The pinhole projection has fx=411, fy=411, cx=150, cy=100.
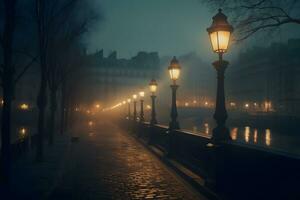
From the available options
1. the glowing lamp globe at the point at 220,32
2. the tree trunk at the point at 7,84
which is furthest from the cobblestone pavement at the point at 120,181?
the glowing lamp globe at the point at 220,32

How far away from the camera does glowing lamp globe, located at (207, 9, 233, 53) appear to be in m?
10.3

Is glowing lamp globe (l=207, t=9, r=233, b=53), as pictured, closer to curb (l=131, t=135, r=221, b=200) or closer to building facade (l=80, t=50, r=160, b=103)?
curb (l=131, t=135, r=221, b=200)

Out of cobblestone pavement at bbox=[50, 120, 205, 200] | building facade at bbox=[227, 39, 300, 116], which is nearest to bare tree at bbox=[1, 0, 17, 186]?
cobblestone pavement at bbox=[50, 120, 205, 200]

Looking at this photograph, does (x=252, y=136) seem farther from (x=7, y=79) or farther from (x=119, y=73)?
(x=119, y=73)

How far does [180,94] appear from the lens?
140500mm

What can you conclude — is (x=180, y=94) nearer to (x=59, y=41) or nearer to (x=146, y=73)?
(x=146, y=73)

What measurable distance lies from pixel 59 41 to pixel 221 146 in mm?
15036

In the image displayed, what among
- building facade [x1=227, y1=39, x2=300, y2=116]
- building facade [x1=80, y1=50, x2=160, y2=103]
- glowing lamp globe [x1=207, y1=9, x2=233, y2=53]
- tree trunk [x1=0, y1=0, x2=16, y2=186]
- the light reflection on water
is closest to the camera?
glowing lamp globe [x1=207, y1=9, x2=233, y2=53]

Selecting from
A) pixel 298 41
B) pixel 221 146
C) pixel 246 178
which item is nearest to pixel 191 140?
pixel 221 146

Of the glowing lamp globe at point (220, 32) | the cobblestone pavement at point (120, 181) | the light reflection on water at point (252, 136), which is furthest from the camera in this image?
the light reflection on water at point (252, 136)

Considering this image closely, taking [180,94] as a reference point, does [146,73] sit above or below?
above

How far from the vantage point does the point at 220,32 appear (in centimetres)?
1035

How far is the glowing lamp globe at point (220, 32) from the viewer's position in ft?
33.9

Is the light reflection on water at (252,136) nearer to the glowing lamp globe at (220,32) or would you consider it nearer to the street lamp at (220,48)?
the street lamp at (220,48)
